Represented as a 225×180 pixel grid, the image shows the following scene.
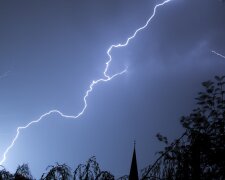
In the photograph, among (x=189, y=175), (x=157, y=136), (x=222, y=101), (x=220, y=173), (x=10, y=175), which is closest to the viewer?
(x=189, y=175)

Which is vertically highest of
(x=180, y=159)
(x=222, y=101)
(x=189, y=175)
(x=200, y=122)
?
(x=222, y=101)

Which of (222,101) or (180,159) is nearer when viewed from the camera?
(180,159)

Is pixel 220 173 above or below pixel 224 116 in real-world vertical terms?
below

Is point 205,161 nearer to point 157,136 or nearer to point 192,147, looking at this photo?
point 192,147

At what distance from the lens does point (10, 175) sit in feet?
47.3

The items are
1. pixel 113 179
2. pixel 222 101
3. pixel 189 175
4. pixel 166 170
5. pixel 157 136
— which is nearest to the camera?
pixel 189 175

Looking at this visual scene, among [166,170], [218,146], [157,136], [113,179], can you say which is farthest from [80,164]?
[218,146]

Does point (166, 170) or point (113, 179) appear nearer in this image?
point (166, 170)

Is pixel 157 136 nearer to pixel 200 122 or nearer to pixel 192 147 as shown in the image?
pixel 200 122

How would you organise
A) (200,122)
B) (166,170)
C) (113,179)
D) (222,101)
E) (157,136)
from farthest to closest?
(113,179) < (157,136) < (222,101) < (200,122) < (166,170)

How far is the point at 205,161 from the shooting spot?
744 cm

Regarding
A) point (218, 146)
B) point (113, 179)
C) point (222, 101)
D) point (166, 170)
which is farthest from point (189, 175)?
point (113, 179)

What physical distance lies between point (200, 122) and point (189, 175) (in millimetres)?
2961

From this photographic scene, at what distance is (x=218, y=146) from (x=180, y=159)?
3.18 ft
